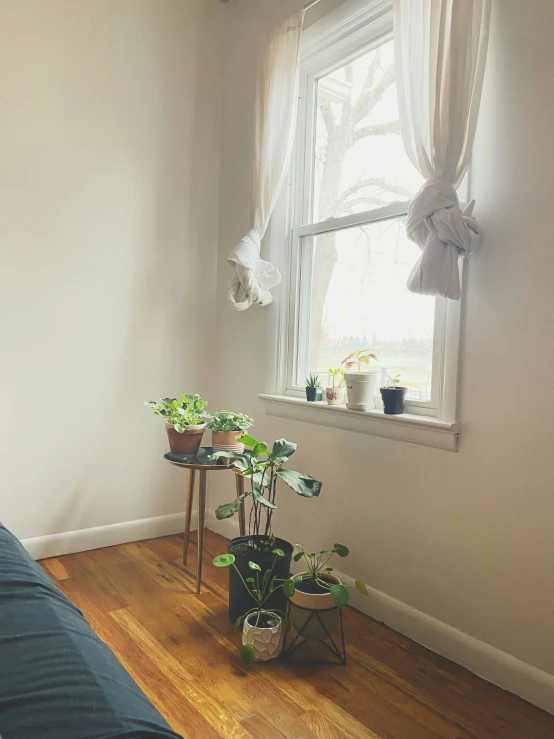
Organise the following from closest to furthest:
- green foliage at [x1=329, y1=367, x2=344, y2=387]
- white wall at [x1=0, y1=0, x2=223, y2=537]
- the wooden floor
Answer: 1. the wooden floor
2. green foliage at [x1=329, y1=367, x2=344, y2=387]
3. white wall at [x1=0, y1=0, x2=223, y2=537]

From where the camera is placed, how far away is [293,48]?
2527mm

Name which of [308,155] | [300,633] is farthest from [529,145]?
[300,633]

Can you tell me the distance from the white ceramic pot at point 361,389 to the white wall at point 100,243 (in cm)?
118

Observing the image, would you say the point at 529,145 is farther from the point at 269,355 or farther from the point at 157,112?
the point at 157,112

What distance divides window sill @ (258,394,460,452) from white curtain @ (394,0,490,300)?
44 cm

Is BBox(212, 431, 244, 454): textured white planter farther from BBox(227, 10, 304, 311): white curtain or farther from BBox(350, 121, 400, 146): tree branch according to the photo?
BBox(350, 121, 400, 146): tree branch

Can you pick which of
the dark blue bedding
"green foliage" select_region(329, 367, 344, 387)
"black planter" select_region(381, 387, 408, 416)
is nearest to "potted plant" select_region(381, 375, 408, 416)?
"black planter" select_region(381, 387, 408, 416)

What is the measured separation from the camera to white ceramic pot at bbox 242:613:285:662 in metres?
1.85

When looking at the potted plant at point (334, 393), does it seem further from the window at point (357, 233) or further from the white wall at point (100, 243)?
the white wall at point (100, 243)

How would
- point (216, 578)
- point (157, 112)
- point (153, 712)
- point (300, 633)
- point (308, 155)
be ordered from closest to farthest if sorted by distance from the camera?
point (153, 712) < point (300, 633) < point (216, 578) < point (308, 155) < point (157, 112)

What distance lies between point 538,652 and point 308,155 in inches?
85.6

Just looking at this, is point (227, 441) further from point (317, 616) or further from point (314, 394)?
point (317, 616)

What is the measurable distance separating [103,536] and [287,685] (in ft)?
4.65

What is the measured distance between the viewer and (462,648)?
72.6 inches
